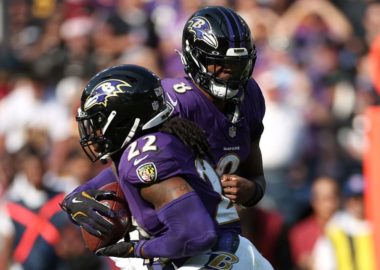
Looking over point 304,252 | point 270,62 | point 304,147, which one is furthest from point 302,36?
point 304,252

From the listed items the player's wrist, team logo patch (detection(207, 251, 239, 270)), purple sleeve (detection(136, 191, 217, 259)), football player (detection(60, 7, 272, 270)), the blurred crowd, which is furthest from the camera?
the blurred crowd

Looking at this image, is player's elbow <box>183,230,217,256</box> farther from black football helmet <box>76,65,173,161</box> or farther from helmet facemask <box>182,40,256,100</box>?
helmet facemask <box>182,40,256,100</box>

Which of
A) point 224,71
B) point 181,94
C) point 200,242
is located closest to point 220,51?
point 224,71

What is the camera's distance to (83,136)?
587 centimetres

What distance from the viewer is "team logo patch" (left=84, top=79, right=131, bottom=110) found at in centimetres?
574

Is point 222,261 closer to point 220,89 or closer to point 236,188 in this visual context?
point 236,188

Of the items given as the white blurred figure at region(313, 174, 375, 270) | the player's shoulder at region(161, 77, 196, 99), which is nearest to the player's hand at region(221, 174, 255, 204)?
the player's shoulder at region(161, 77, 196, 99)

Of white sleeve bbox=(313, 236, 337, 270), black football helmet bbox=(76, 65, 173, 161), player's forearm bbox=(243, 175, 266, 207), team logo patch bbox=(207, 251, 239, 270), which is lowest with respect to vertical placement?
white sleeve bbox=(313, 236, 337, 270)

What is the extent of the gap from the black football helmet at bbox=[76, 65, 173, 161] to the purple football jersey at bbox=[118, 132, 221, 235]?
0.10 metres

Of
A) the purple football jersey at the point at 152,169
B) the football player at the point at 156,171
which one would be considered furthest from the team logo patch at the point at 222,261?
the purple football jersey at the point at 152,169

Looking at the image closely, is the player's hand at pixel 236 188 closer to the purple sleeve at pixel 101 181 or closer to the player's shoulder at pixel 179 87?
the player's shoulder at pixel 179 87

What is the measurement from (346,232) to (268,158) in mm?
2130

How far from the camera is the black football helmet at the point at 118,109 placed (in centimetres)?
573

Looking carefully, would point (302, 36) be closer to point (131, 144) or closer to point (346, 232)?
point (346, 232)
